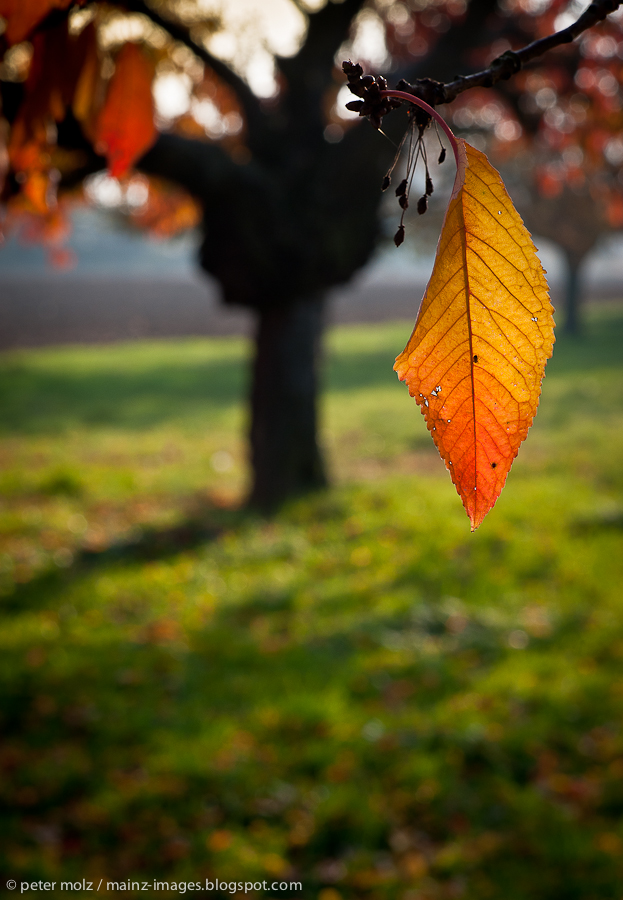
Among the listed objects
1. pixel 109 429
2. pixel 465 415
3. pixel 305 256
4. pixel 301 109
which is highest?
pixel 301 109

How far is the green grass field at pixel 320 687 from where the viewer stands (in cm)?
254

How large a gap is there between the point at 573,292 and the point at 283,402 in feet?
65.7

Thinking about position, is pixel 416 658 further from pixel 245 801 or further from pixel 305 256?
pixel 305 256

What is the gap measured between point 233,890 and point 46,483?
6.13 m

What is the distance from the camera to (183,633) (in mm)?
4266

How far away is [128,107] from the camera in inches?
36.0

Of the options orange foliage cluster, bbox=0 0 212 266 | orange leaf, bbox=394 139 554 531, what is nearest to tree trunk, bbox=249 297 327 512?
orange foliage cluster, bbox=0 0 212 266

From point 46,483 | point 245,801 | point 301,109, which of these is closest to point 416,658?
point 245,801

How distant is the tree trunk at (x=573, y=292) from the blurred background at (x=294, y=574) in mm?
13588

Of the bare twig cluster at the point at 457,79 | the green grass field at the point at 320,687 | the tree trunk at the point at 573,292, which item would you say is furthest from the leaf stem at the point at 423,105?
the tree trunk at the point at 573,292

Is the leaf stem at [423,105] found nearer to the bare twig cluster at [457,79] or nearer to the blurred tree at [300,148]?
the bare twig cluster at [457,79]

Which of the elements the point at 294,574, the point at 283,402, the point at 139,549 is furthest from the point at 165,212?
the point at 294,574

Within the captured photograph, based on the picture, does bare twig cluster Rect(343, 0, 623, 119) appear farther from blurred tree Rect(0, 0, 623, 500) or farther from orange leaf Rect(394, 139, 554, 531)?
blurred tree Rect(0, 0, 623, 500)

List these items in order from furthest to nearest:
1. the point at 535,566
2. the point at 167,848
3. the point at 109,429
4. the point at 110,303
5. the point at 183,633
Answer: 1. the point at 110,303
2. the point at 109,429
3. the point at 535,566
4. the point at 183,633
5. the point at 167,848
